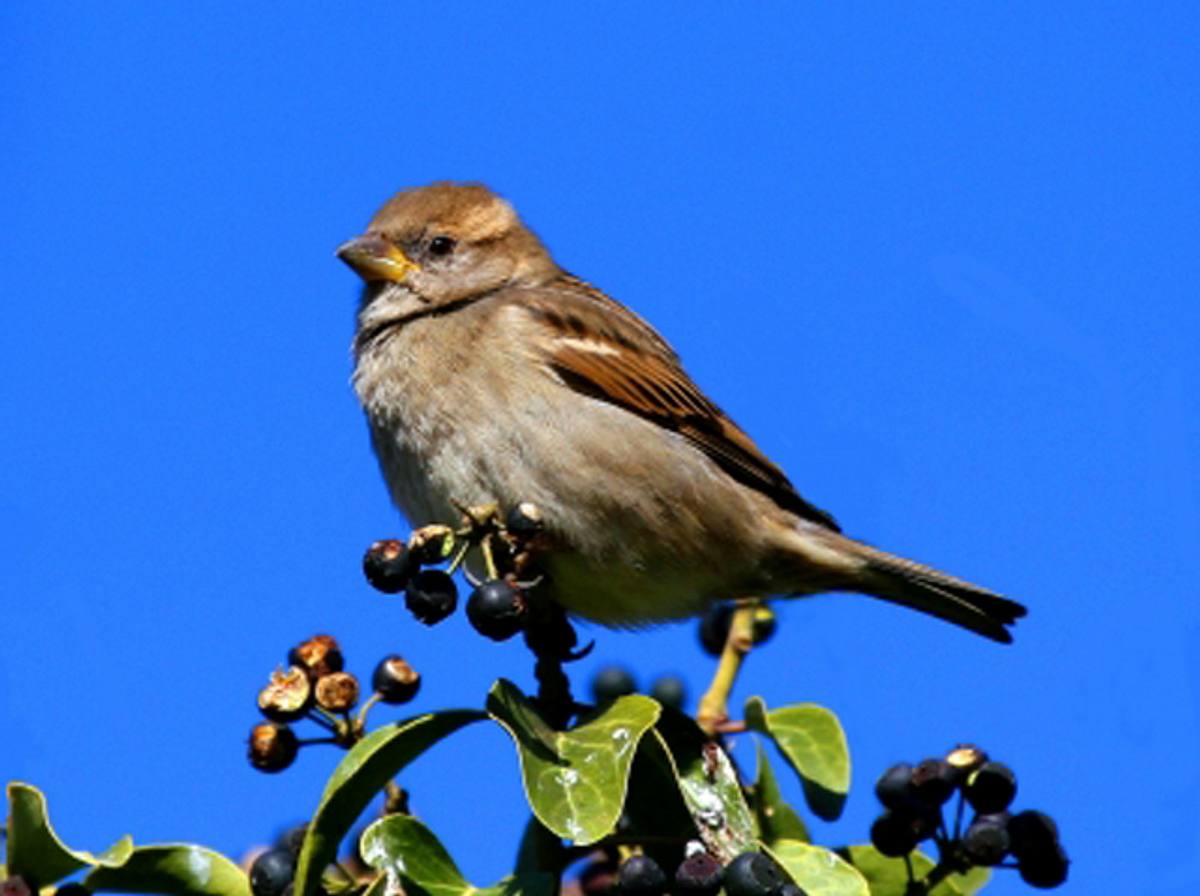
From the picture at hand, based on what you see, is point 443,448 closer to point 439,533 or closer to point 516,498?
point 516,498

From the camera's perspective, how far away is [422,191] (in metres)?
5.29

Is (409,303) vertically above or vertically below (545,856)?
above

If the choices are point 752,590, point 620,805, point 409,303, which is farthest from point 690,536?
point 620,805

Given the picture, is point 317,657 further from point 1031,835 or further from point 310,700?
point 1031,835

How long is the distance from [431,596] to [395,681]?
173mm

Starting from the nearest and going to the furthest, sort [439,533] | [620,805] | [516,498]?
[620,805], [439,533], [516,498]

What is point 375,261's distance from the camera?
16.2 feet

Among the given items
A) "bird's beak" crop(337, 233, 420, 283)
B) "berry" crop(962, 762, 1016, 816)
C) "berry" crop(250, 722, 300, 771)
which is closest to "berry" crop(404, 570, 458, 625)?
"berry" crop(250, 722, 300, 771)

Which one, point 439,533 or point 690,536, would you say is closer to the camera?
point 439,533

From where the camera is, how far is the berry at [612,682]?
146 inches

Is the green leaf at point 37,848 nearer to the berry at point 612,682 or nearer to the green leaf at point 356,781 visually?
the green leaf at point 356,781

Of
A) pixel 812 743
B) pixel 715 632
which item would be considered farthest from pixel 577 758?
pixel 715 632

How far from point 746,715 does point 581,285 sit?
227 centimetres

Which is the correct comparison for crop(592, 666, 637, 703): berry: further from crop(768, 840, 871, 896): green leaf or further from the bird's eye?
the bird's eye
